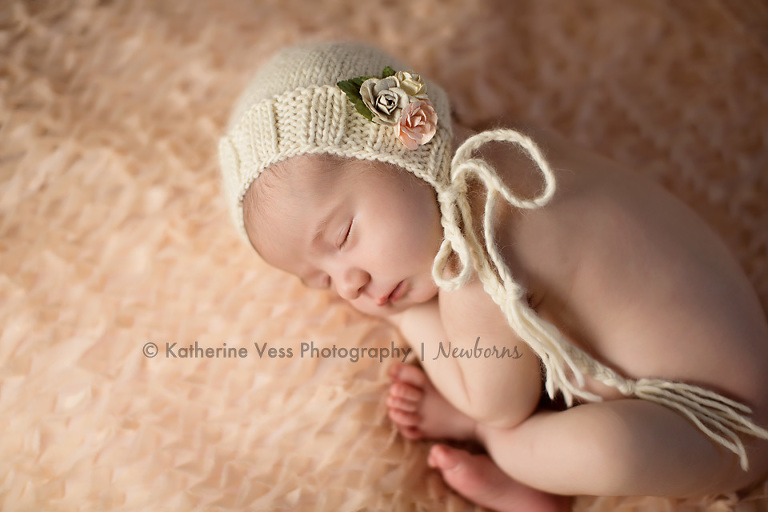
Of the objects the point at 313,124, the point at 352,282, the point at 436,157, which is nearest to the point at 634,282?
the point at 436,157

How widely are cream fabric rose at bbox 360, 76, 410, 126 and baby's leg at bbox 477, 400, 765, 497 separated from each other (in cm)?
75

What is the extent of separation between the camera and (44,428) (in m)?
1.45

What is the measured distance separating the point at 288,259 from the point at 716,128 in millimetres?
1389

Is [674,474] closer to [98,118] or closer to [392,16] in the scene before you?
[392,16]

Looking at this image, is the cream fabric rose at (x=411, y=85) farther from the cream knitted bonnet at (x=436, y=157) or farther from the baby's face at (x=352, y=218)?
the baby's face at (x=352, y=218)

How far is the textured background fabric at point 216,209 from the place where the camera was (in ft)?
4.72

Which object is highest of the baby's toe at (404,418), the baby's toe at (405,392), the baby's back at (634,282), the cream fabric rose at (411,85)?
the cream fabric rose at (411,85)

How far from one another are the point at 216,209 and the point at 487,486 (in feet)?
3.36

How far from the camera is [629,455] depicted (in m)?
1.25

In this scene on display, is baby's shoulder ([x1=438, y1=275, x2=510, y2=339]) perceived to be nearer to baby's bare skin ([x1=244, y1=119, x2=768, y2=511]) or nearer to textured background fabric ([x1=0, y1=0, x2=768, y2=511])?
baby's bare skin ([x1=244, y1=119, x2=768, y2=511])

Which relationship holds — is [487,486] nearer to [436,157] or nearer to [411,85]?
[436,157]

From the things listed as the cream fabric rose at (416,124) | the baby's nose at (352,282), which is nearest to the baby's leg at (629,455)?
the baby's nose at (352,282)

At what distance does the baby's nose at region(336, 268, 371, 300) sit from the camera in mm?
1403

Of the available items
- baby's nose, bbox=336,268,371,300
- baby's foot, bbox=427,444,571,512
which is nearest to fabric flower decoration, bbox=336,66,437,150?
baby's nose, bbox=336,268,371,300
